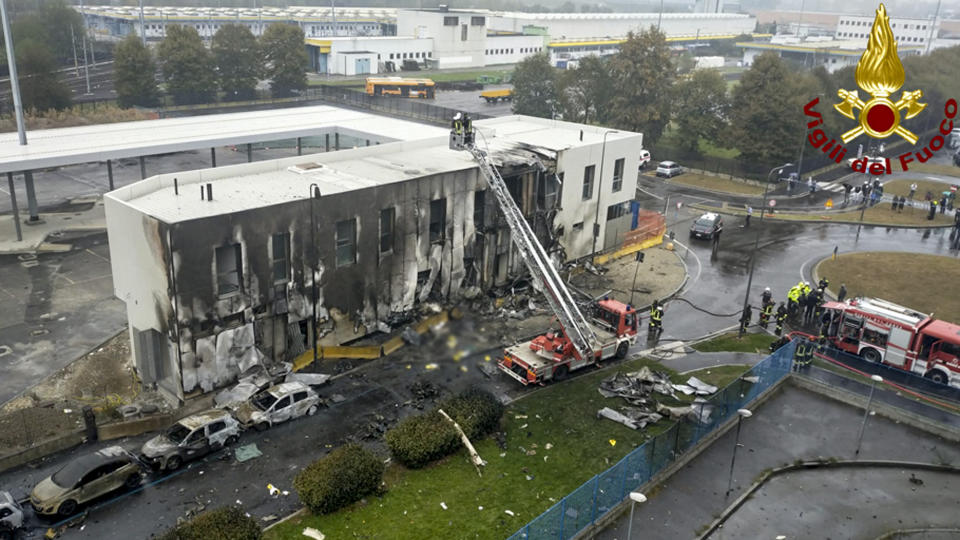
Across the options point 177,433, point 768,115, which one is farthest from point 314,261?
point 768,115

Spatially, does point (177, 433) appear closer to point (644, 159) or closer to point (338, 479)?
point (338, 479)

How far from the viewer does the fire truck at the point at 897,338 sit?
99.2 ft

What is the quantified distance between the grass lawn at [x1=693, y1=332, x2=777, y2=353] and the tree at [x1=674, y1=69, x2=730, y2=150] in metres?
40.4

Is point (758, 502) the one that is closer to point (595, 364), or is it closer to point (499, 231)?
point (595, 364)

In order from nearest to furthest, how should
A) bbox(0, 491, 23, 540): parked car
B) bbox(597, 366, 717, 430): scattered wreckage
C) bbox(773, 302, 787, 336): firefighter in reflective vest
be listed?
bbox(0, 491, 23, 540): parked car
bbox(597, 366, 717, 430): scattered wreckage
bbox(773, 302, 787, 336): firefighter in reflective vest

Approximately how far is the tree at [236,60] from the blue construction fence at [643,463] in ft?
249

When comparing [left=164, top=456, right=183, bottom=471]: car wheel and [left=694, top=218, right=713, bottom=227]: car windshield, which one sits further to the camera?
[left=694, top=218, right=713, bottom=227]: car windshield

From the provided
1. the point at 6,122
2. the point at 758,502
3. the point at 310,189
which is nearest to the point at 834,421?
the point at 758,502

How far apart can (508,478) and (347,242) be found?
12.8 metres

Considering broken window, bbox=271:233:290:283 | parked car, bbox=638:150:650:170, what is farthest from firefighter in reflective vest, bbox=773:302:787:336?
parked car, bbox=638:150:650:170

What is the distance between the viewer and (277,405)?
83.3 feet

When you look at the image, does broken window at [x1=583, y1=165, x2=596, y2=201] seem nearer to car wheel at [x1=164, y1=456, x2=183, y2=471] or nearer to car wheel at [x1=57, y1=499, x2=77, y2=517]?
car wheel at [x1=164, y1=456, x2=183, y2=471]

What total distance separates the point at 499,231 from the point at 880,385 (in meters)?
18.3

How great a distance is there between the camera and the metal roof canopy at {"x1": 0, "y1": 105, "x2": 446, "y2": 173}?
41.0 m
